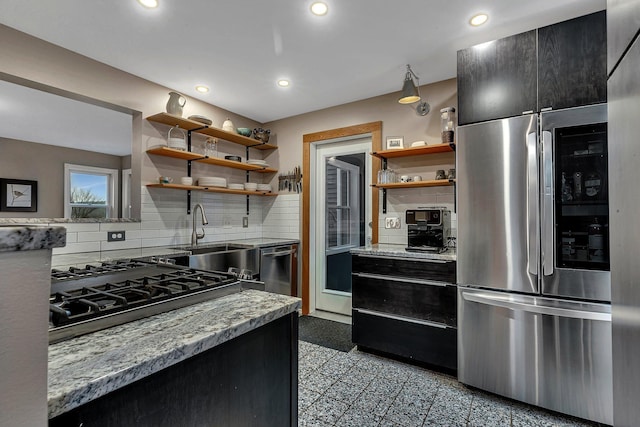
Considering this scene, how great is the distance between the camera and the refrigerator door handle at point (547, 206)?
1850 millimetres

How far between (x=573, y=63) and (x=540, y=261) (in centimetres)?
122

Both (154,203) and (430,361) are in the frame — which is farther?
(154,203)

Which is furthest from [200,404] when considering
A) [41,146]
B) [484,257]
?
[41,146]

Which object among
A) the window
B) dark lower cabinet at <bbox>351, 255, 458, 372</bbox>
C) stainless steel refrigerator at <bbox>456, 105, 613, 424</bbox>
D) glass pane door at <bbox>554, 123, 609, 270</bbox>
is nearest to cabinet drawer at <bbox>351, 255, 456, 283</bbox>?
dark lower cabinet at <bbox>351, 255, 458, 372</bbox>

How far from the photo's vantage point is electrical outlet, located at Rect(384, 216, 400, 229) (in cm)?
317

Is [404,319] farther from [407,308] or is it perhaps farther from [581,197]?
[581,197]

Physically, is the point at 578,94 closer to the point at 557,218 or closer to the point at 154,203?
the point at 557,218

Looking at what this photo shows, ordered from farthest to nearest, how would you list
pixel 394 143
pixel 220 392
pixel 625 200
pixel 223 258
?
pixel 394 143, pixel 223 258, pixel 220 392, pixel 625 200

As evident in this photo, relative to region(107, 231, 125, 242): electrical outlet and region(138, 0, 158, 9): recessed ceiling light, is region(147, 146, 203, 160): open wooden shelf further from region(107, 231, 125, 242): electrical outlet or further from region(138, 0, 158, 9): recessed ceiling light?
region(138, 0, 158, 9): recessed ceiling light

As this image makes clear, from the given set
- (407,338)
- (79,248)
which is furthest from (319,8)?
(79,248)

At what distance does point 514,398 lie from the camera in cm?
195

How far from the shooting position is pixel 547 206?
1.86 meters

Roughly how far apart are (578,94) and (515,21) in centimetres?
68

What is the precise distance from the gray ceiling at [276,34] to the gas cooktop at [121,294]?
1.70 meters
